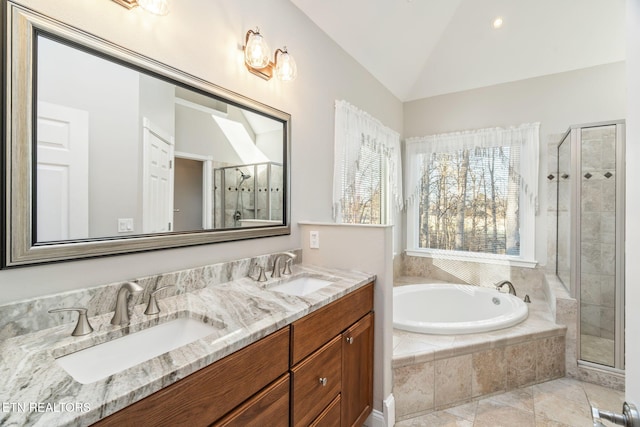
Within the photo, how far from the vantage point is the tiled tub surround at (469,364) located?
1940mm

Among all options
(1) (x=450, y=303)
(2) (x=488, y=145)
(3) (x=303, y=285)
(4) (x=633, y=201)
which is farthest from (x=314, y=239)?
(2) (x=488, y=145)

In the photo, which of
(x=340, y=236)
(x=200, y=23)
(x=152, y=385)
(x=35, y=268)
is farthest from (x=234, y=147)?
(x=152, y=385)

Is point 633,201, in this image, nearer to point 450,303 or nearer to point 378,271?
point 378,271

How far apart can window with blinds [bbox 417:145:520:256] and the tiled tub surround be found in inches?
45.4

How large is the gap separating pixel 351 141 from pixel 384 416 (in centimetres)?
208

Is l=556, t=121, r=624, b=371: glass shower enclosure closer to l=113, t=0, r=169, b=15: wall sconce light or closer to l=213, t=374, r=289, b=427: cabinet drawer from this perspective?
l=213, t=374, r=289, b=427: cabinet drawer

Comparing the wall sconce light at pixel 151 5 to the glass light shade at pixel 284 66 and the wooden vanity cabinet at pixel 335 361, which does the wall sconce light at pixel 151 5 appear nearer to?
the glass light shade at pixel 284 66

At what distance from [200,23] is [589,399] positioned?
134 inches

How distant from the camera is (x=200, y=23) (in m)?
1.45

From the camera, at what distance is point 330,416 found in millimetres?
1373

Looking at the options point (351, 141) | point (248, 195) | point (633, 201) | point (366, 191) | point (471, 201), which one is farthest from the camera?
point (471, 201)

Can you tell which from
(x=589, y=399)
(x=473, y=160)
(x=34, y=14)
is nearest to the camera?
(x=34, y=14)

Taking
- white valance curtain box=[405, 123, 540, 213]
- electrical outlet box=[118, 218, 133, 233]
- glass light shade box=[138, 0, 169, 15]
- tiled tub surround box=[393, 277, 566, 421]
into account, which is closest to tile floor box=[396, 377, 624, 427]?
tiled tub surround box=[393, 277, 566, 421]

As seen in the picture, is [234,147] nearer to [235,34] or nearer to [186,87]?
[186,87]
